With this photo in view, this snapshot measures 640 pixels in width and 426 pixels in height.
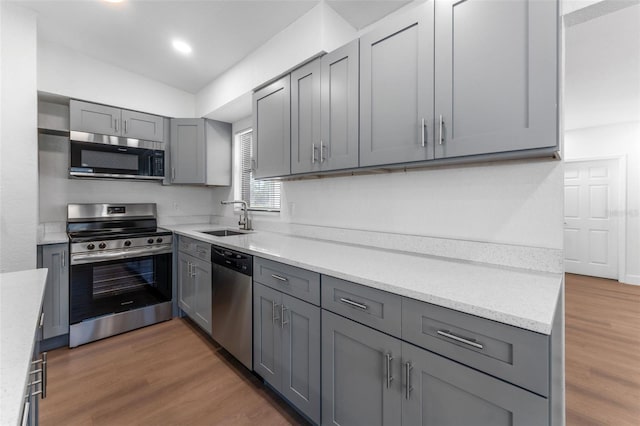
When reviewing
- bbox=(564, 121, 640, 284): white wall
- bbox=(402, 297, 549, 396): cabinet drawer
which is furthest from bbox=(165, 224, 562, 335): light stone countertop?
bbox=(564, 121, 640, 284): white wall

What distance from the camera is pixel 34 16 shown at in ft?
7.47

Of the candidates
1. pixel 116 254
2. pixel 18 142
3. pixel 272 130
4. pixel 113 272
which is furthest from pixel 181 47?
pixel 113 272

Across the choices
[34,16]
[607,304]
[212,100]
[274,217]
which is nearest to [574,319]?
[607,304]

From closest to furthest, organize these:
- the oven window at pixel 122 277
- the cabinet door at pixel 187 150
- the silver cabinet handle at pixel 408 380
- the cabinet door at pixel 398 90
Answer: the silver cabinet handle at pixel 408 380, the cabinet door at pixel 398 90, the oven window at pixel 122 277, the cabinet door at pixel 187 150

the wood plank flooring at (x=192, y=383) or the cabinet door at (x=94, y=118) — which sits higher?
the cabinet door at (x=94, y=118)

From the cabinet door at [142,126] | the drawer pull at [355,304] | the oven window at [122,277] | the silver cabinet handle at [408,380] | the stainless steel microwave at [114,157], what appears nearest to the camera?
the silver cabinet handle at [408,380]

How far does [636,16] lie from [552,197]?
6.64 ft

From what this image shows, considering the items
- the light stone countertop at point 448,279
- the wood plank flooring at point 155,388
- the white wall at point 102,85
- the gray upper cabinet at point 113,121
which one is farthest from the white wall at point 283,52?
the wood plank flooring at point 155,388

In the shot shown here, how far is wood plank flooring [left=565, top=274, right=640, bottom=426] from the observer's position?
1.71 meters

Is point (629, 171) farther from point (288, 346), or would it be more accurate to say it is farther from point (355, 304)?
point (288, 346)

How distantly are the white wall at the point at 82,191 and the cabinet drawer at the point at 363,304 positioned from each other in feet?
9.95

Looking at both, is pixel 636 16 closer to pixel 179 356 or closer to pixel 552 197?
pixel 552 197

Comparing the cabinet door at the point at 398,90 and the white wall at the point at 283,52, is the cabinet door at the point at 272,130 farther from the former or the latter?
the cabinet door at the point at 398,90

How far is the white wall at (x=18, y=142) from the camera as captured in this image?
7.02 feet
